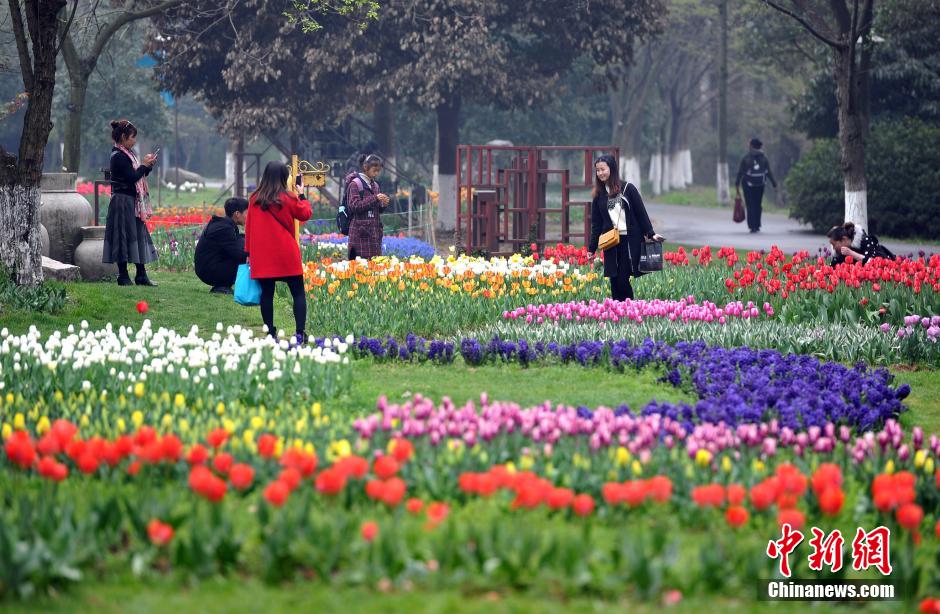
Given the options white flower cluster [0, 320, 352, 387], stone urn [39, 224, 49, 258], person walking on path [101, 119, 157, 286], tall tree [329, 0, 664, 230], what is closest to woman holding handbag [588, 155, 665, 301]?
white flower cluster [0, 320, 352, 387]

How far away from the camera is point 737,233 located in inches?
1214

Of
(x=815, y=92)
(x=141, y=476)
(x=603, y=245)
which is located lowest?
(x=141, y=476)

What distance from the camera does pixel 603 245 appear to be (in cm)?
1345

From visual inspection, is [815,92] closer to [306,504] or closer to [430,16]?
[430,16]

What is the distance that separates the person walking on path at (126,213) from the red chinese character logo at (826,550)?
37.5ft

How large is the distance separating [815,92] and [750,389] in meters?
25.3

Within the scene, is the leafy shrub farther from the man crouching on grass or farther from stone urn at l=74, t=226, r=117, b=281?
stone urn at l=74, t=226, r=117, b=281

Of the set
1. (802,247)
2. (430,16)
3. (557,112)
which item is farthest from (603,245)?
(557,112)

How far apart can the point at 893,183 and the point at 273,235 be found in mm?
19321

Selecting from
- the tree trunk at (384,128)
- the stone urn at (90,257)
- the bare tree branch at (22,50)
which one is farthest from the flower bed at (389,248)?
the tree trunk at (384,128)

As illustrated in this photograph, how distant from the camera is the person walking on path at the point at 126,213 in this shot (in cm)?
Answer: 1582

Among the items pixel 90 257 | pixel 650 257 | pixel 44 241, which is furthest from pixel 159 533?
pixel 90 257

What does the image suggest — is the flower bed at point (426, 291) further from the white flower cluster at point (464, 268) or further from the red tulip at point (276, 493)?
the red tulip at point (276, 493)

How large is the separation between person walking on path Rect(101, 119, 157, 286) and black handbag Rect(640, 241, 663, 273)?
6.08 m
